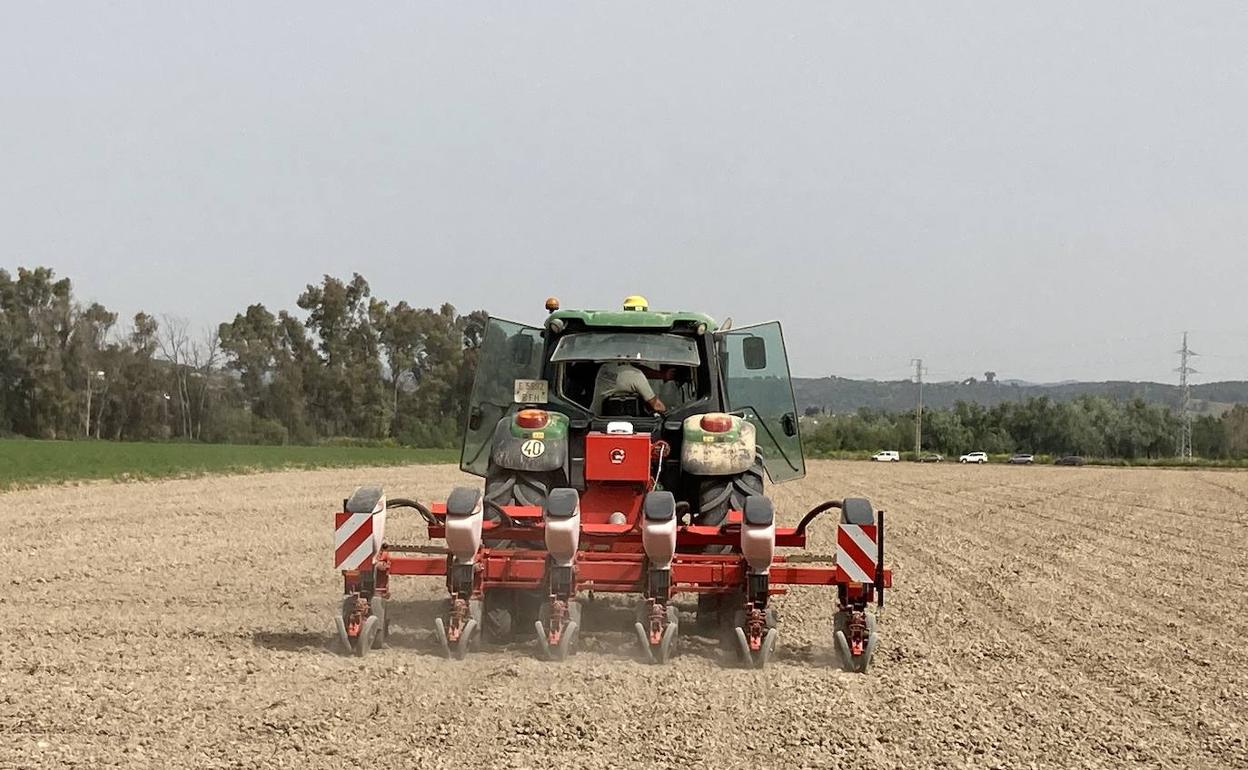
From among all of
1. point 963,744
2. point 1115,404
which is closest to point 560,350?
point 963,744

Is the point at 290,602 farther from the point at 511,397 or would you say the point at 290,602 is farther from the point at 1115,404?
the point at 1115,404

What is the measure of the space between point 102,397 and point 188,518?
7092 centimetres

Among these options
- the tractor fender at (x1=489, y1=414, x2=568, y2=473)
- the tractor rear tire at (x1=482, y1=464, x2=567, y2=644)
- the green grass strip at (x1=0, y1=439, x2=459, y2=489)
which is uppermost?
the tractor fender at (x1=489, y1=414, x2=568, y2=473)

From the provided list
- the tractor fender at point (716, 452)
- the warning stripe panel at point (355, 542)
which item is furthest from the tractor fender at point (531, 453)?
the warning stripe panel at point (355, 542)

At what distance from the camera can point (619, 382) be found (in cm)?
861

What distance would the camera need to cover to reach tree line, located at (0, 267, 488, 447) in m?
80.4

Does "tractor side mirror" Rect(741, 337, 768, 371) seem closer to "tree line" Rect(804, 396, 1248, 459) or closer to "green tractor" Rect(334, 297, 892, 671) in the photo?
"green tractor" Rect(334, 297, 892, 671)

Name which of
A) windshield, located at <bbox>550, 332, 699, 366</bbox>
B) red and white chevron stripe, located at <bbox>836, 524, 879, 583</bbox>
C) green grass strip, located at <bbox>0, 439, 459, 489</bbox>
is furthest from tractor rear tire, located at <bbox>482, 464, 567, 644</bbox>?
green grass strip, located at <bbox>0, 439, 459, 489</bbox>

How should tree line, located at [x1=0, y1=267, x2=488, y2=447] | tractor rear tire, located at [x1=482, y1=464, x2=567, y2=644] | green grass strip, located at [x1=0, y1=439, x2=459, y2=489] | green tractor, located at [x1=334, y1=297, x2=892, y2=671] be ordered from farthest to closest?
tree line, located at [x1=0, y1=267, x2=488, y2=447] → green grass strip, located at [x1=0, y1=439, x2=459, y2=489] → tractor rear tire, located at [x1=482, y1=464, x2=567, y2=644] → green tractor, located at [x1=334, y1=297, x2=892, y2=671]

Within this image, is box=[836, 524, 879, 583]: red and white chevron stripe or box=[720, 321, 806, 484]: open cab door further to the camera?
box=[720, 321, 806, 484]: open cab door

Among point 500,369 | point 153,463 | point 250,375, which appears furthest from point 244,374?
point 500,369

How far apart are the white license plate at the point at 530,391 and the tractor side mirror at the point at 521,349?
1.14 feet

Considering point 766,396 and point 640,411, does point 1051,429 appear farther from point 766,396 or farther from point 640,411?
point 640,411

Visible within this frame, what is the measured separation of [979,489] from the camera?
1281 inches
